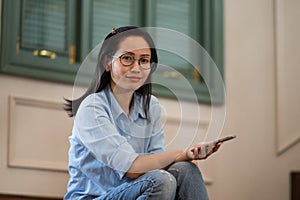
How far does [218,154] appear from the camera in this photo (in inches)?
143

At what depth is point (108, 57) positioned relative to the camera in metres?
2.08

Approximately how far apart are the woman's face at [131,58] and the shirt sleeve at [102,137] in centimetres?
12

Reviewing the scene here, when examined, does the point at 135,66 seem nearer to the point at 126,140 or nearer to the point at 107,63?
the point at 107,63

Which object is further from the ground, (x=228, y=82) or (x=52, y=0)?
(x=52, y=0)

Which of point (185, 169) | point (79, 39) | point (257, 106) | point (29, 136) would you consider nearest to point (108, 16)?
point (79, 39)

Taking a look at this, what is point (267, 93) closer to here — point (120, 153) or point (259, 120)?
point (259, 120)

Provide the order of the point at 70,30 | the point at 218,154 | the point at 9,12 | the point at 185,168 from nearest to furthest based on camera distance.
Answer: the point at 185,168 → the point at 9,12 → the point at 70,30 → the point at 218,154

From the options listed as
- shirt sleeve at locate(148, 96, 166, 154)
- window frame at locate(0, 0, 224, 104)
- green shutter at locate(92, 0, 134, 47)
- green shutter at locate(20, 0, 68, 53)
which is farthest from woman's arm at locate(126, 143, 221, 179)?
green shutter at locate(92, 0, 134, 47)

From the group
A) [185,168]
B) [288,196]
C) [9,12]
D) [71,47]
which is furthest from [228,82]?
[185,168]

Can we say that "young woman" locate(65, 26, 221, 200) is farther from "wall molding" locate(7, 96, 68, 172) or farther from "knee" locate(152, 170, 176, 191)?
"wall molding" locate(7, 96, 68, 172)

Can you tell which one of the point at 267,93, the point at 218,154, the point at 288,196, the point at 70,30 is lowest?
the point at 288,196

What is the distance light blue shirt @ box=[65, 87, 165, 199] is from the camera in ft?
6.63

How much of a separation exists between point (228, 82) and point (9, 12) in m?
1.32

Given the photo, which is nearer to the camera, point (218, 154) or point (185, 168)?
point (185, 168)
